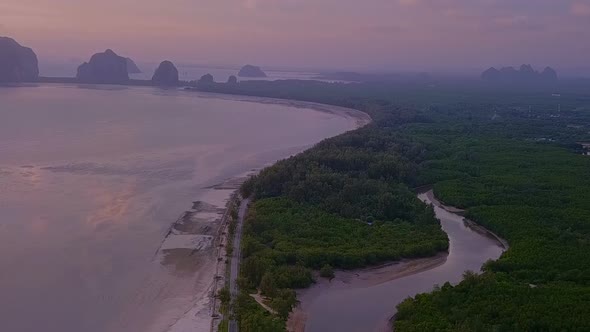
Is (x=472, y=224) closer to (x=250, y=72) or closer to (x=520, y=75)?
(x=250, y=72)

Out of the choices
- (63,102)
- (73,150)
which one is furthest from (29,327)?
(63,102)

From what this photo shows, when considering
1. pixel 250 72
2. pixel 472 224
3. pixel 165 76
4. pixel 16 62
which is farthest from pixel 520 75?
pixel 472 224

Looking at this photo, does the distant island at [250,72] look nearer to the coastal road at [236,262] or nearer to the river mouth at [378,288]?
the coastal road at [236,262]

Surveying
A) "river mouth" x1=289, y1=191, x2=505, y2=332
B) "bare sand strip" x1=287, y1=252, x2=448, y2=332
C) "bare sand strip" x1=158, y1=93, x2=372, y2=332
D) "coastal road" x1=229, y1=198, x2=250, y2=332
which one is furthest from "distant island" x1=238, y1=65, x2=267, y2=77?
"bare sand strip" x1=287, y1=252, x2=448, y2=332

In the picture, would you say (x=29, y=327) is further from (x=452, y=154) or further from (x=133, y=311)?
(x=452, y=154)

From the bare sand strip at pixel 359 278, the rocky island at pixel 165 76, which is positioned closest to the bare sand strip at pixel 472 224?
the bare sand strip at pixel 359 278
